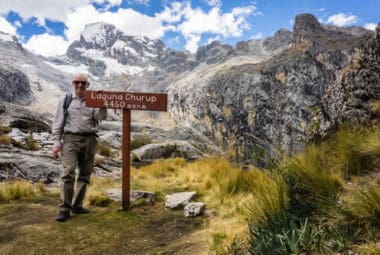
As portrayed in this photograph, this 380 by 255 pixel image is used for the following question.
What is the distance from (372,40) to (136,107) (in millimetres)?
5090

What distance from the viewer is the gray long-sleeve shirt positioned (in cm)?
740

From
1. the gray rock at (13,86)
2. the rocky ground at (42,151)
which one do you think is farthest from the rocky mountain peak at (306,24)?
the rocky ground at (42,151)

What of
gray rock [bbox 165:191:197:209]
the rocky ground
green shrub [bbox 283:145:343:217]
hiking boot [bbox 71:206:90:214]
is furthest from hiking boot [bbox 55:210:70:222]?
the rocky ground

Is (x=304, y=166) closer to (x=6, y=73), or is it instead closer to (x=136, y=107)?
(x=136, y=107)

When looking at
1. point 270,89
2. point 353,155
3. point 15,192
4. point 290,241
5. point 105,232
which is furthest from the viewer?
point 270,89

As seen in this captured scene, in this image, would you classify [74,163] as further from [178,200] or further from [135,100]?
[178,200]

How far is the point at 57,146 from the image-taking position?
7188 millimetres

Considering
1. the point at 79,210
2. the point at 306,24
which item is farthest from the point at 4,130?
the point at 306,24

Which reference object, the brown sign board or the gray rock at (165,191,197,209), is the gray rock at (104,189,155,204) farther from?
the brown sign board

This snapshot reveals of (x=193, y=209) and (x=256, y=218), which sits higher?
(x=256, y=218)

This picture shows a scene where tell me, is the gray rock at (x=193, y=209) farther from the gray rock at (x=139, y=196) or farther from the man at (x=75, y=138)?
the man at (x=75, y=138)

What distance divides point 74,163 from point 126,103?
1.43m

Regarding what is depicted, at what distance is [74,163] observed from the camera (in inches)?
288

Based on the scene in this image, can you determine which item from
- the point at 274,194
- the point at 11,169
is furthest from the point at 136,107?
the point at 11,169
